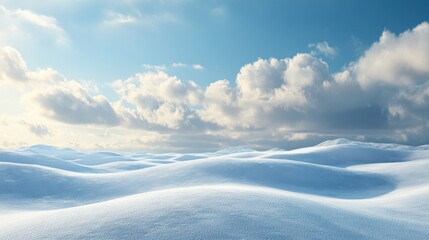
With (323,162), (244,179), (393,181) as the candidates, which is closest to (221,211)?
(244,179)

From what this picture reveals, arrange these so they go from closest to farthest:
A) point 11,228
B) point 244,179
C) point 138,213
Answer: point 138,213 → point 11,228 → point 244,179

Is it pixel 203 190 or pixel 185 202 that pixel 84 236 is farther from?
pixel 203 190

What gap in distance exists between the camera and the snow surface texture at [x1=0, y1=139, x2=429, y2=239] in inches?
418

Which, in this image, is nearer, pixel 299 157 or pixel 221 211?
pixel 221 211

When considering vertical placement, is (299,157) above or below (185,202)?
above

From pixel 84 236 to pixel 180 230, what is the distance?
2968mm

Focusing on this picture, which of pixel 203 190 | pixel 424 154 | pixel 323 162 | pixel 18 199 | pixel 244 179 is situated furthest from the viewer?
pixel 424 154

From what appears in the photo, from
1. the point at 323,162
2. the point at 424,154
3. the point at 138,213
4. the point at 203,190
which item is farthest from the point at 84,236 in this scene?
the point at 424,154

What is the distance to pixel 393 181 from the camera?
34312 mm

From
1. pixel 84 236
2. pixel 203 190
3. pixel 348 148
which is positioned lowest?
pixel 84 236

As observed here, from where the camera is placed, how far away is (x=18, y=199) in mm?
28891

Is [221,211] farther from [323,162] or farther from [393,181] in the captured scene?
[323,162]

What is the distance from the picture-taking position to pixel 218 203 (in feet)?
42.1

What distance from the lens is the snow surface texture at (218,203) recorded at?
10.6m
